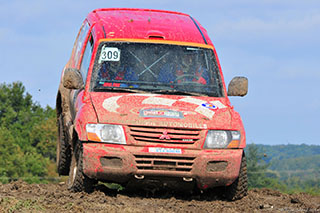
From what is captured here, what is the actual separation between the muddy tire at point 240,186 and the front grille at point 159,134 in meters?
1.02

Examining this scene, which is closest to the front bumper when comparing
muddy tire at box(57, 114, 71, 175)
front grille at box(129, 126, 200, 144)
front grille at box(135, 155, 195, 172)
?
front grille at box(135, 155, 195, 172)

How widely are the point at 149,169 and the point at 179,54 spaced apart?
1.89 metres

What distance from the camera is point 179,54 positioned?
10.1m

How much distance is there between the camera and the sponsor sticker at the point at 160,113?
8.99 metres

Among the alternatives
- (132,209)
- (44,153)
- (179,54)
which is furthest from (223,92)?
(44,153)

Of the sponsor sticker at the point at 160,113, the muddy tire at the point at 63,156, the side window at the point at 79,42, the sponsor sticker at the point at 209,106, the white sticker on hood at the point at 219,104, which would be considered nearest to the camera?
the sponsor sticker at the point at 160,113

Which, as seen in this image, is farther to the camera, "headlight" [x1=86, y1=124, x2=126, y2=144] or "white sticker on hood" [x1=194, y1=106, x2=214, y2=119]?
"white sticker on hood" [x1=194, y1=106, x2=214, y2=119]

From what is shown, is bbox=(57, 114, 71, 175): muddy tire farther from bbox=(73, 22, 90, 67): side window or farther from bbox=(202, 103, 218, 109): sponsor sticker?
bbox=(202, 103, 218, 109): sponsor sticker

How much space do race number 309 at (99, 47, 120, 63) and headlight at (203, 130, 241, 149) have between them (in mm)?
1746

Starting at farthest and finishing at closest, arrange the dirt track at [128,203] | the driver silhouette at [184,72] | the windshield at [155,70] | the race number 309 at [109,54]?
the race number 309 at [109,54] < the driver silhouette at [184,72] < the windshield at [155,70] < the dirt track at [128,203]

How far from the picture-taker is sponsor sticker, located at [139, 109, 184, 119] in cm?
899

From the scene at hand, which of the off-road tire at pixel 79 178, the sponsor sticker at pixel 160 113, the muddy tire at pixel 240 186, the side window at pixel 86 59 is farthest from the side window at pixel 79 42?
the muddy tire at pixel 240 186

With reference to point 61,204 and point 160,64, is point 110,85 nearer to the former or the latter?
point 160,64

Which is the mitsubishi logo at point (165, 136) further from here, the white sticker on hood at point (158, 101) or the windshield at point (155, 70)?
the windshield at point (155, 70)
